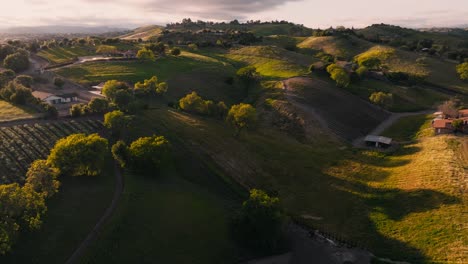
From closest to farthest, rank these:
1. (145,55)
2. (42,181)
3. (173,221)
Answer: (42,181) < (173,221) < (145,55)

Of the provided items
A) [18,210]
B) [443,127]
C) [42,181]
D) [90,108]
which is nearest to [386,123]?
[443,127]

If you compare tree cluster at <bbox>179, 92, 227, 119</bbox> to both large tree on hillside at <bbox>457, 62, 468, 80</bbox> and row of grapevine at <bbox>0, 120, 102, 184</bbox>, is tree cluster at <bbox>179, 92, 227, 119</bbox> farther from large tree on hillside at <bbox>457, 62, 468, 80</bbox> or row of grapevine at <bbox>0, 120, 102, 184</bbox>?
large tree on hillside at <bbox>457, 62, 468, 80</bbox>

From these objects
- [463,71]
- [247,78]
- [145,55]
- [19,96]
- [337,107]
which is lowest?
[337,107]

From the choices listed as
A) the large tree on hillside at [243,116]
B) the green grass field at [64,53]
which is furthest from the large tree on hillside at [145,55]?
the large tree on hillside at [243,116]

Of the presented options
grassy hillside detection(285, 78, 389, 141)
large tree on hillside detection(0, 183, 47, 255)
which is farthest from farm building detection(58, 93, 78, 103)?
grassy hillside detection(285, 78, 389, 141)

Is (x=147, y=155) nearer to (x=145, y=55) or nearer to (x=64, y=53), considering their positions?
(x=145, y=55)

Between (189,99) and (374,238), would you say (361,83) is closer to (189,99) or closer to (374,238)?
(189,99)

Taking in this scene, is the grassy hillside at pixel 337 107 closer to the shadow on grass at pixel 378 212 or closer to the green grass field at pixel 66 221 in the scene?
the shadow on grass at pixel 378 212

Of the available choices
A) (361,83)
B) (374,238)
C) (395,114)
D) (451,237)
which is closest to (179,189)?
(374,238)
